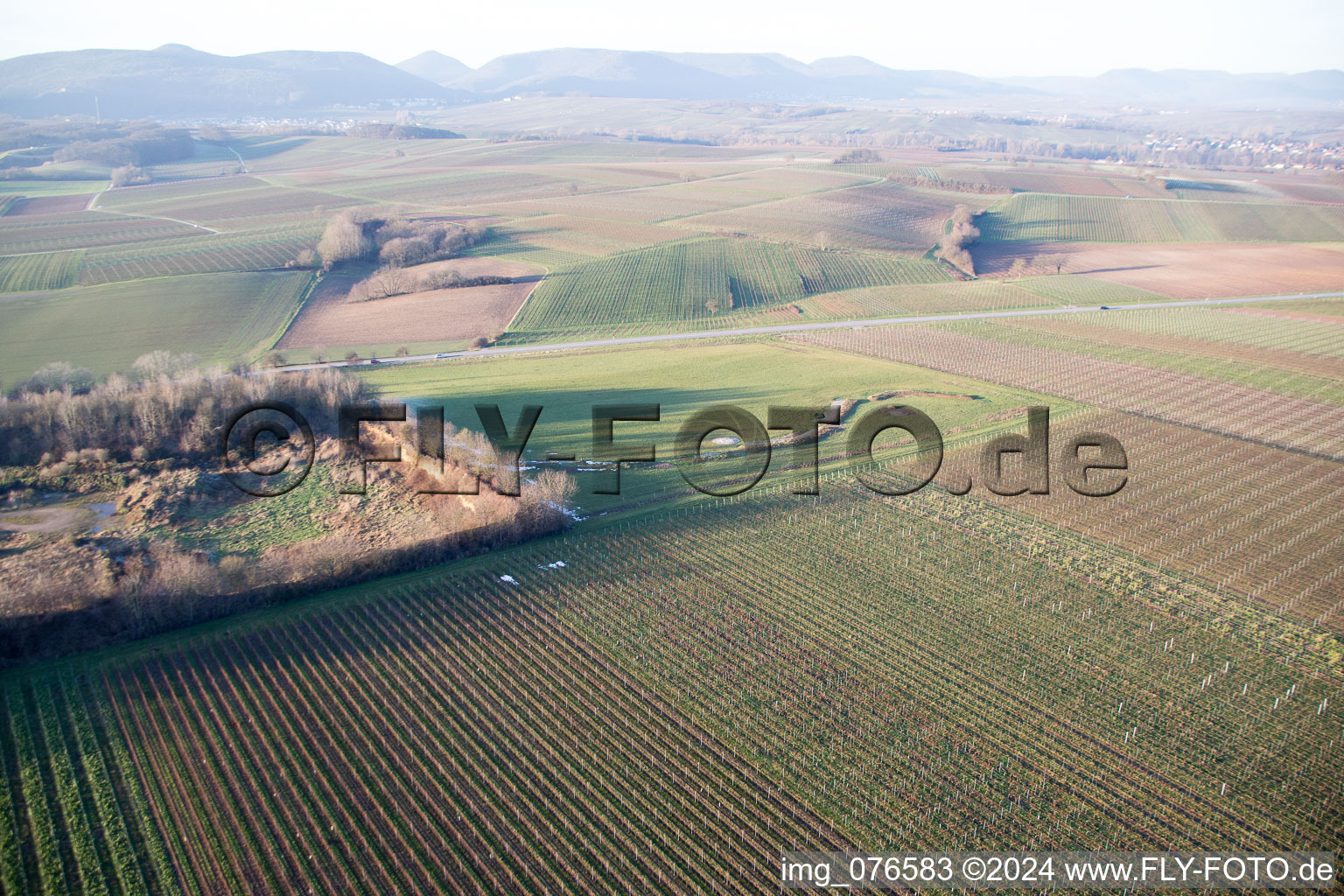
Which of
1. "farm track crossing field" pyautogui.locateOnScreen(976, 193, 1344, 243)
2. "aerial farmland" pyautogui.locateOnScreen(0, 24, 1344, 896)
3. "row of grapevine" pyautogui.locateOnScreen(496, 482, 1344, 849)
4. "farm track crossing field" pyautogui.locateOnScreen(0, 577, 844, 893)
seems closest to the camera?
"farm track crossing field" pyautogui.locateOnScreen(0, 577, 844, 893)

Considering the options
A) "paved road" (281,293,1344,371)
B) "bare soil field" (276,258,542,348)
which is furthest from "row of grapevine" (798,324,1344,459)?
"bare soil field" (276,258,542,348)

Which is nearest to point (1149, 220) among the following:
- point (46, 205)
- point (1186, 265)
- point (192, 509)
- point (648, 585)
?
point (1186, 265)

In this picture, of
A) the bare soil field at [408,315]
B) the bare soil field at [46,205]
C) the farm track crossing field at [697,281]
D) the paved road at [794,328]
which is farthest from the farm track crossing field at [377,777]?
the bare soil field at [46,205]

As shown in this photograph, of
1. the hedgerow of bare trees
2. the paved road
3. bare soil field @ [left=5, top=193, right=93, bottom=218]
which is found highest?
bare soil field @ [left=5, top=193, right=93, bottom=218]

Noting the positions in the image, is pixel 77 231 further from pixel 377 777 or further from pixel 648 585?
pixel 377 777

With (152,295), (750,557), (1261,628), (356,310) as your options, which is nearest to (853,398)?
(750,557)

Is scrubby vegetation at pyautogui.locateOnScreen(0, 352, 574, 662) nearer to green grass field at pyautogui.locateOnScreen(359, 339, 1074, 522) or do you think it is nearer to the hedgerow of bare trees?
green grass field at pyautogui.locateOnScreen(359, 339, 1074, 522)
